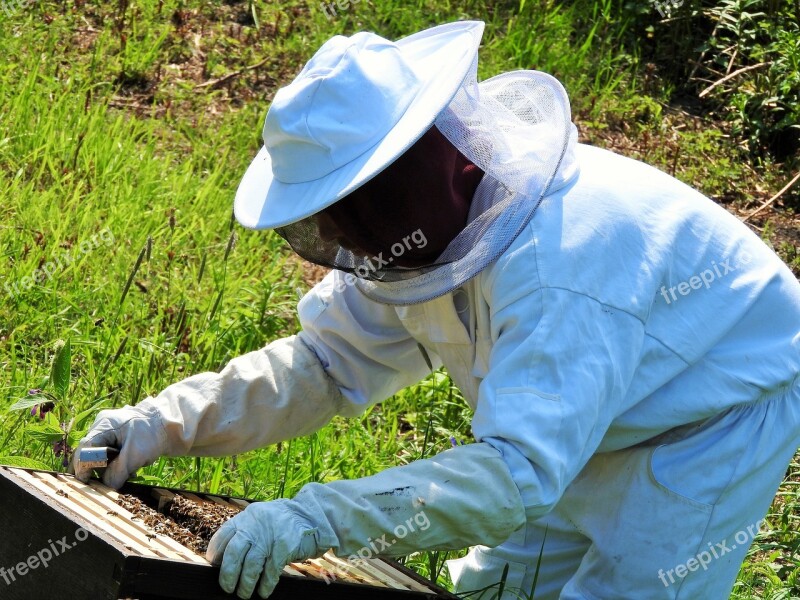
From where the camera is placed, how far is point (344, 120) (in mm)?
2461

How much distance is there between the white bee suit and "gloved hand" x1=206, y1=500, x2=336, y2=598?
1.16 feet

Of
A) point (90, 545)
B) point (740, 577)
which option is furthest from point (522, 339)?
point (740, 577)

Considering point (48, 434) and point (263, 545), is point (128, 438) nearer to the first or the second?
point (48, 434)

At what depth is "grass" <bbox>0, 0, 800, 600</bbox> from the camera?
415cm

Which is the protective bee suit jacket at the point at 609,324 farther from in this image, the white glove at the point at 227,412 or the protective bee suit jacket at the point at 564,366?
the white glove at the point at 227,412

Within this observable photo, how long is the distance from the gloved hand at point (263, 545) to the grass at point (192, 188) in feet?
3.32

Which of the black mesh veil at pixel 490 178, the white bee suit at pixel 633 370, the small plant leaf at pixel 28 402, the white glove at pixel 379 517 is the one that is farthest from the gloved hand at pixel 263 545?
the small plant leaf at pixel 28 402

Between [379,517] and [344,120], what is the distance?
0.89m

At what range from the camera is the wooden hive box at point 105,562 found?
225 centimetres

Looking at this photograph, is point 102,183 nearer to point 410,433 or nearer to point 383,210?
point 410,433

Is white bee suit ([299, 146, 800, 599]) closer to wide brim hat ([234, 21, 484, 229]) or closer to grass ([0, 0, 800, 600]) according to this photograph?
wide brim hat ([234, 21, 484, 229])

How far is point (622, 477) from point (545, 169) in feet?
2.73

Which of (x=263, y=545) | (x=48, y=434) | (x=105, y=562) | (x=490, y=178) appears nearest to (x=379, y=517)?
(x=263, y=545)

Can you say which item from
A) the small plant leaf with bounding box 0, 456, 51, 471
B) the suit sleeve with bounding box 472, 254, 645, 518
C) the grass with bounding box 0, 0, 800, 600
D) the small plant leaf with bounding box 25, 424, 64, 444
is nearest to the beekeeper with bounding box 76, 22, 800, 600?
the suit sleeve with bounding box 472, 254, 645, 518
